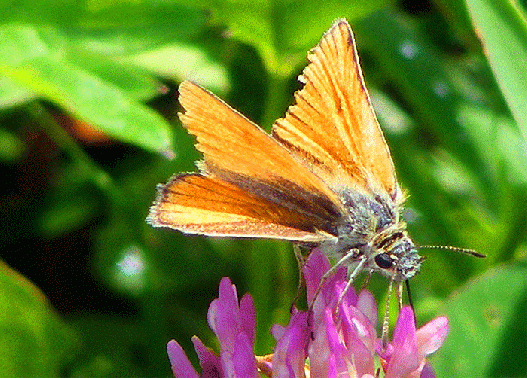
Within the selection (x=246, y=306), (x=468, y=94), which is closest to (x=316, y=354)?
(x=246, y=306)

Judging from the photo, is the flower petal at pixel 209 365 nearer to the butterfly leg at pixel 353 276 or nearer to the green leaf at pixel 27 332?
the butterfly leg at pixel 353 276

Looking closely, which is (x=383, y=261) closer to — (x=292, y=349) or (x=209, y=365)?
(x=292, y=349)

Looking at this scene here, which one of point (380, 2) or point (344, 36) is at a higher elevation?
point (380, 2)

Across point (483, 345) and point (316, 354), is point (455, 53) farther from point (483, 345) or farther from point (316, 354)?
point (316, 354)

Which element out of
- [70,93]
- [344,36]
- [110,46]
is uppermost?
[110,46]

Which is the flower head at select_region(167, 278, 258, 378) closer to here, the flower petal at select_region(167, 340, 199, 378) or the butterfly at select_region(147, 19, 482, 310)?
the flower petal at select_region(167, 340, 199, 378)

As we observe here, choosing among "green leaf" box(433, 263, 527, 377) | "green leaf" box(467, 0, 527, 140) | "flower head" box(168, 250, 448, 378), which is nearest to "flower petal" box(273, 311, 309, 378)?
"flower head" box(168, 250, 448, 378)
